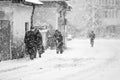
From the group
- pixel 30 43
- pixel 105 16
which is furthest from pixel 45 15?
pixel 105 16

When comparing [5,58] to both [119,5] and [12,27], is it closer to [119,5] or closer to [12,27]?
[12,27]

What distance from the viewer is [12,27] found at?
21.5 meters

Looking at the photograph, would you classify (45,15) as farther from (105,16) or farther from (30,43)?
(105,16)

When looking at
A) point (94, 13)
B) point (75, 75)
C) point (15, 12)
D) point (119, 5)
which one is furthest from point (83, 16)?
point (75, 75)

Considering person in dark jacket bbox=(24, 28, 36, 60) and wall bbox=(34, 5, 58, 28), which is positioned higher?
wall bbox=(34, 5, 58, 28)

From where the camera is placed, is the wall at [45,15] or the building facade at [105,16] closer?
the wall at [45,15]

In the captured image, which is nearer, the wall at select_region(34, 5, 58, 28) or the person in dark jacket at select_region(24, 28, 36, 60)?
the person in dark jacket at select_region(24, 28, 36, 60)

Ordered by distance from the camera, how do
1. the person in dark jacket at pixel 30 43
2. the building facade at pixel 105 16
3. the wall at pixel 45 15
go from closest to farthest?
the person in dark jacket at pixel 30 43 → the wall at pixel 45 15 → the building facade at pixel 105 16

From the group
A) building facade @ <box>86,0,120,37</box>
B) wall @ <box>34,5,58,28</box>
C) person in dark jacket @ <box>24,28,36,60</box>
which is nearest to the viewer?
person in dark jacket @ <box>24,28,36,60</box>

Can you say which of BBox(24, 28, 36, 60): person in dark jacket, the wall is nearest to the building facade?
the wall

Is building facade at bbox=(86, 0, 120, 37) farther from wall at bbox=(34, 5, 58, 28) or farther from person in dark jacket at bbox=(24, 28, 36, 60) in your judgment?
person in dark jacket at bbox=(24, 28, 36, 60)

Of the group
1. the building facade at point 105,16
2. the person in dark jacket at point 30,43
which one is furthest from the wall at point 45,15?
the building facade at point 105,16

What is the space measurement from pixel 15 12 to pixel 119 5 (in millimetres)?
56145

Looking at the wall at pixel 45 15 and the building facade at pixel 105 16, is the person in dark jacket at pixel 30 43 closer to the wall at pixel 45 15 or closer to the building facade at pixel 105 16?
the wall at pixel 45 15
